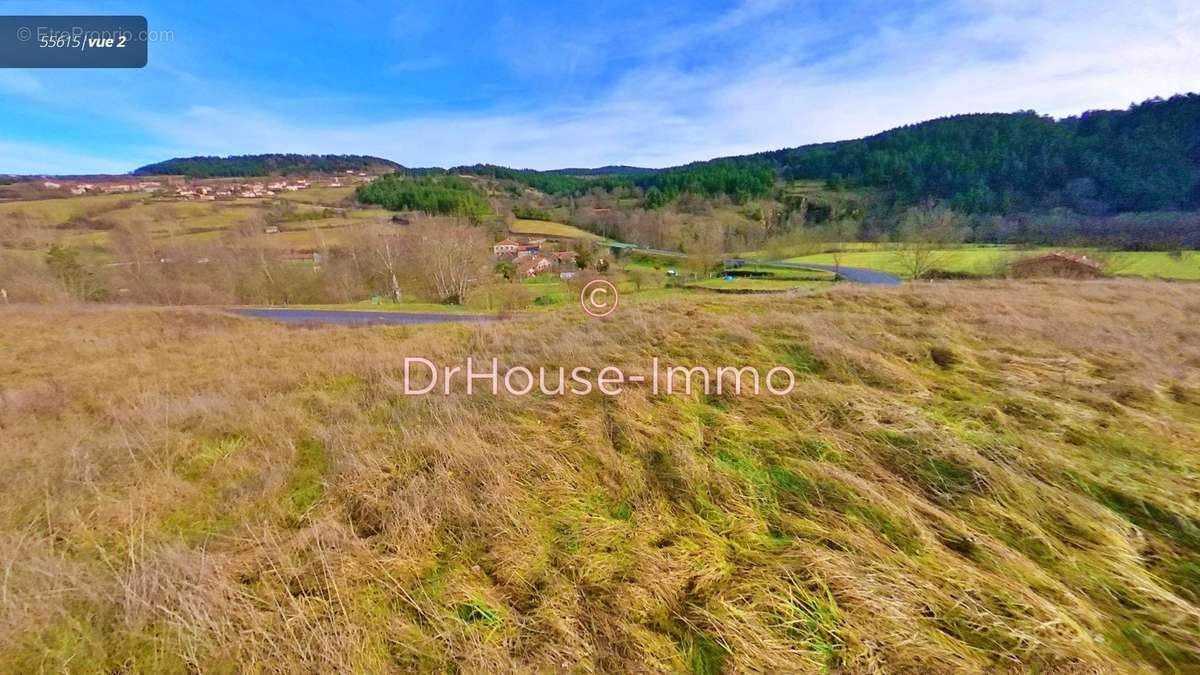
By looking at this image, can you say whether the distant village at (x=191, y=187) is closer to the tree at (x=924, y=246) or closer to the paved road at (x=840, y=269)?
the paved road at (x=840, y=269)

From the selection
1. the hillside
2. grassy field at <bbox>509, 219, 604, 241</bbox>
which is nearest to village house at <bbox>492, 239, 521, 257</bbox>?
grassy field at <bbox>509, 219, 604, 241</bbox>

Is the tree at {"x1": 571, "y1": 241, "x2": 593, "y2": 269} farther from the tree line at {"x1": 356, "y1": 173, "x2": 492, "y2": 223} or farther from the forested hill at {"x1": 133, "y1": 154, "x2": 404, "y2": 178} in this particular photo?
the forested hill at {"x1": 133, "y1": 154, "x2": 404, "y2": 178}

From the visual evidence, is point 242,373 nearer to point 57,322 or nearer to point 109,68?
point 109,68

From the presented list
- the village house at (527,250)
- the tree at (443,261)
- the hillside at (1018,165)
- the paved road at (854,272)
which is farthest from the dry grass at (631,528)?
the hillside at (1018,165)

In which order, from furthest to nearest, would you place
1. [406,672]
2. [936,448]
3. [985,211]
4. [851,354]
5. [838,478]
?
[985,211], [851,354], [936,448], [838,478], [406,672]

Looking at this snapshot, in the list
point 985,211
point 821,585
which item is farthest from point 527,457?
point 985,211
